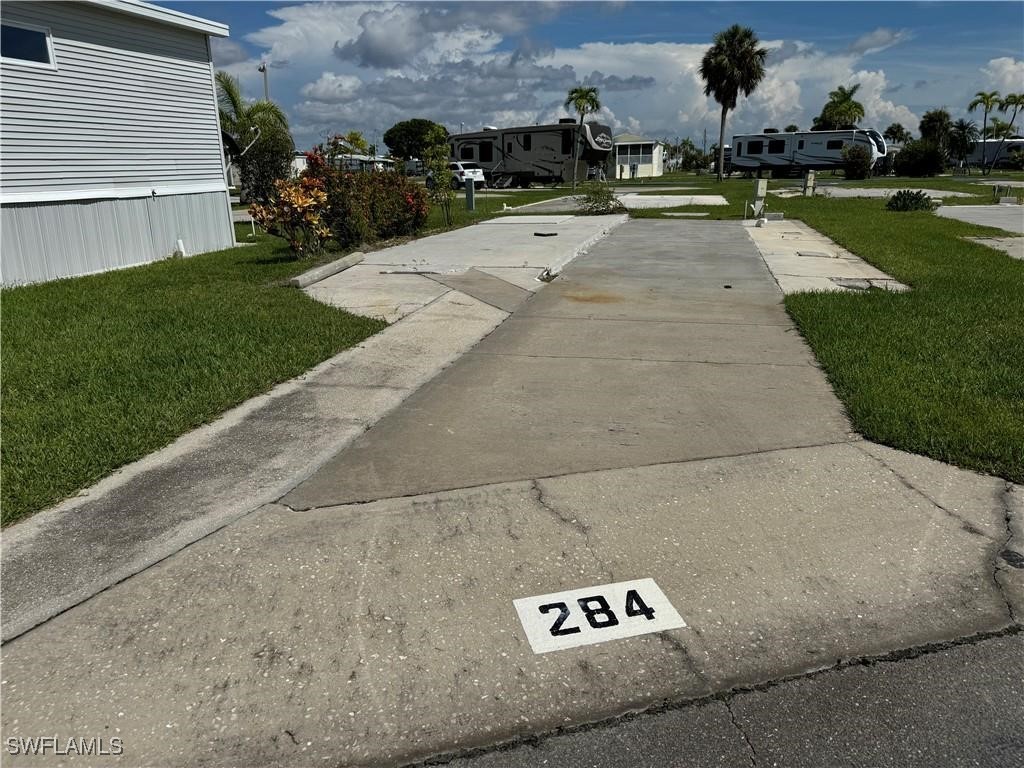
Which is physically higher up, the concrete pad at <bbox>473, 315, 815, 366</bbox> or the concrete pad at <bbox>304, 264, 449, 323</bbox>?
the concrete pad at <bbox>304, 264, 449, 323</bbox>

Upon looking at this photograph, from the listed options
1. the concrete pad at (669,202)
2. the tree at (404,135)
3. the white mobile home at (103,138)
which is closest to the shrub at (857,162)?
the concrete pad at (669,202)

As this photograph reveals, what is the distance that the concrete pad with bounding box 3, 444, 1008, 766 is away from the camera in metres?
2.31

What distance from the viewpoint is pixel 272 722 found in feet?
7.52

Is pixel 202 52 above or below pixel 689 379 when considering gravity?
above

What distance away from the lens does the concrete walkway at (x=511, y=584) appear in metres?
2.35

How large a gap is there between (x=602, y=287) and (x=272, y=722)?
8.10 meters

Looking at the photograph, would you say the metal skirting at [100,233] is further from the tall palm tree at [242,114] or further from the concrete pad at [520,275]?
the tall palm tree at [242,114]

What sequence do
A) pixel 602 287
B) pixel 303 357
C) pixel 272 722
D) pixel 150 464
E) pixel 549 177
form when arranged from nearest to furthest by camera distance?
pixel 272 722 < pixel 150 464 < pixel 303 357 < pixel 602 287 < pixel 549 177

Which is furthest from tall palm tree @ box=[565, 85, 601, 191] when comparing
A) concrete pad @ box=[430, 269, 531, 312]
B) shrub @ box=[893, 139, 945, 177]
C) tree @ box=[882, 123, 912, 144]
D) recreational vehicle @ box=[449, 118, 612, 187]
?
tree @ box=[882, 123, 912, 144]

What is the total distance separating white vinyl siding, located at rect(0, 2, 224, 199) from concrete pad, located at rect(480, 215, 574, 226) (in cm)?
745

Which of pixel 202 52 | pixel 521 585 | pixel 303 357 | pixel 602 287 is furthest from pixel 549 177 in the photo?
pixel 521 585

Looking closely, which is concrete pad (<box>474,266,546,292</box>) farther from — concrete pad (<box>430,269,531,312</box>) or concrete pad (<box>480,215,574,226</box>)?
concrete pad (<box>480,215,574,226</box>)

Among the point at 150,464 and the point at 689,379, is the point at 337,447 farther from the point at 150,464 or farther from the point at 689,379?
the point at 689,379

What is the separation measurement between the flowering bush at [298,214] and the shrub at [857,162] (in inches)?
1736
